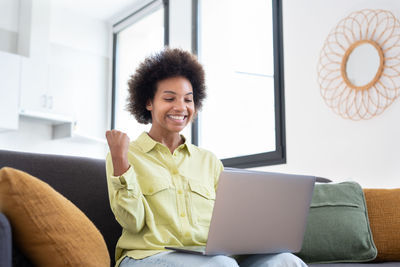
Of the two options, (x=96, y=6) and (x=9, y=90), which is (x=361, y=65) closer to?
(x=9, y=90)

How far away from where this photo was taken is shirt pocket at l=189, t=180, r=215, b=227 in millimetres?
1550

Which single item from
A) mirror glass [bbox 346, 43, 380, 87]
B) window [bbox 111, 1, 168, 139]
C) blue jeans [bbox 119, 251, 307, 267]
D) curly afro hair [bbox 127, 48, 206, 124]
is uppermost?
window [bbox 111, 1, 168, 139]

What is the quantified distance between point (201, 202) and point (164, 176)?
0.50 ft

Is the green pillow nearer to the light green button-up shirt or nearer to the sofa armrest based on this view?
the light green button-up shirt

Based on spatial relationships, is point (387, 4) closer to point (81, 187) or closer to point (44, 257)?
point (81, 187)

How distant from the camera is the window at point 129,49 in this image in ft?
17.7

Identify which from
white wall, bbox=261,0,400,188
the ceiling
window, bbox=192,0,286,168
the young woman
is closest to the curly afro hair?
the young woman

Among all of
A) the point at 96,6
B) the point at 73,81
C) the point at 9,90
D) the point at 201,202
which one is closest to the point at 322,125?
the point at 201,202

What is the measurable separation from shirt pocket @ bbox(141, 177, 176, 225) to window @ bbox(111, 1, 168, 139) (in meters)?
3.82

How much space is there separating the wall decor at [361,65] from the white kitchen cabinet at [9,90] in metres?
2.91

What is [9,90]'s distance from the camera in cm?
456

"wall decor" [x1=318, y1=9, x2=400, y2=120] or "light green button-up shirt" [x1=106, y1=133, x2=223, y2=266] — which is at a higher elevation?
"wall decor" [x1=318, y1=9, x2=400, y2=120]

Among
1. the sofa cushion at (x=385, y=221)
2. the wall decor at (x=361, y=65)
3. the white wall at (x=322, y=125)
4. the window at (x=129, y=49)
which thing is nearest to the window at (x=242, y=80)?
the white wall at (x=322, y=125)

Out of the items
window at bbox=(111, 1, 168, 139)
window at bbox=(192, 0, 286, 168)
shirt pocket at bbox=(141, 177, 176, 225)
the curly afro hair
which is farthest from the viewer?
window at bbox=(111, 1, 168, 139)
